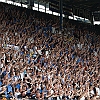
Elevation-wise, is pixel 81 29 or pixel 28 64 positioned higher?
pixel 81 29

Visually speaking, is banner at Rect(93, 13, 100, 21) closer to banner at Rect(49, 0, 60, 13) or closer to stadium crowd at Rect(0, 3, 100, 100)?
banner at Rect(49, 0, 60, 13)

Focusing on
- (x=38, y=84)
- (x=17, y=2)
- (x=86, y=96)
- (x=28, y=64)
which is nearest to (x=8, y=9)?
(x=17, y=2)

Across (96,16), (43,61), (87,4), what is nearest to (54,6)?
(87,4)

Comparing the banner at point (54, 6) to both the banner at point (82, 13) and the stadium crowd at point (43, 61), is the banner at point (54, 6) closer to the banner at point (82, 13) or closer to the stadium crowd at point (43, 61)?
the stadium crowd at point (43, 61)

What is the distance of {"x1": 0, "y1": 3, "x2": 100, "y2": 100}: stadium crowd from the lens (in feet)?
39.3

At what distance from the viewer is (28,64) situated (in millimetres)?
13164

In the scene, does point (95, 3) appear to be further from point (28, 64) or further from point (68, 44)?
point (28, 64)

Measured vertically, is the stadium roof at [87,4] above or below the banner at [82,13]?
above

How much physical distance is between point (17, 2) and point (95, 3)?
6565 millimetres

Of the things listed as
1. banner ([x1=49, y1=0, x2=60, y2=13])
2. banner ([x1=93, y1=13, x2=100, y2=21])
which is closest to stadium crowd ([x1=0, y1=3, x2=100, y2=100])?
banner ([x1=49, y1=0, x2=60, y2=13])

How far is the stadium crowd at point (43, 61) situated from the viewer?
12.0 m

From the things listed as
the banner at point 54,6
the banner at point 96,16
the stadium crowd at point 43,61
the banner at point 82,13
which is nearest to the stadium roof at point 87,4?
the banner at point 82,13

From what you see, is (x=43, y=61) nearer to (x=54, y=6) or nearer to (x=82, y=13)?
(x=54, y=6)

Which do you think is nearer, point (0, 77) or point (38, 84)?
point (0, 77)
